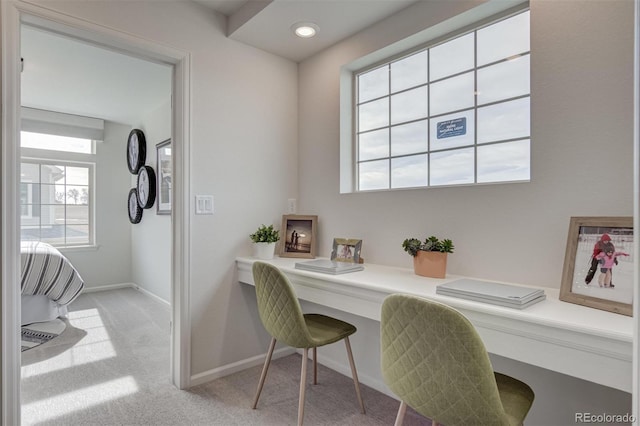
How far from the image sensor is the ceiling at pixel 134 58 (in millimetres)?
2068

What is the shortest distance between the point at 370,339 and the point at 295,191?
1257 millimetres

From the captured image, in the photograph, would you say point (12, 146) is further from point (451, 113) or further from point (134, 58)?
point (451, 113)

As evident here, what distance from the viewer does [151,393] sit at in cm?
210

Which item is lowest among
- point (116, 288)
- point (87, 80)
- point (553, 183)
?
point (116, 288)

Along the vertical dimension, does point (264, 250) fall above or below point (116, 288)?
above

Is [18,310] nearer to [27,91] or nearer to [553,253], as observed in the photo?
[553,253]

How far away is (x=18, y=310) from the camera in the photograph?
5.43 ft

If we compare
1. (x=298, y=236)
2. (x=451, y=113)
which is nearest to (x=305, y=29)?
(x=451, y=113)

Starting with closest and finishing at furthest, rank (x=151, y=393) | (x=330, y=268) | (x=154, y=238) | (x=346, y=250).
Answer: (x=330, y=268)
(x=151, y=393)
(x=346, y=250)
(x=154, y=238)

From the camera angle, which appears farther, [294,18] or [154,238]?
[154,238]

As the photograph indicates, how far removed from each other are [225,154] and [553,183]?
6.24 ft

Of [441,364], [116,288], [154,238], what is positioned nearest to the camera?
[441,364]

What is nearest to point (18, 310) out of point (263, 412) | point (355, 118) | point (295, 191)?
point (263, 412)

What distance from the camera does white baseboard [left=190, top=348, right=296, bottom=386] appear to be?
7.33ft
